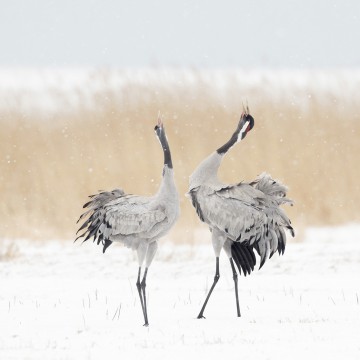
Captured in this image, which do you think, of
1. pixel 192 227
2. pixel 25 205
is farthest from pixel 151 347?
pixel 25 205

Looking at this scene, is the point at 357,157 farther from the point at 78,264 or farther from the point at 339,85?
the point at 78,264

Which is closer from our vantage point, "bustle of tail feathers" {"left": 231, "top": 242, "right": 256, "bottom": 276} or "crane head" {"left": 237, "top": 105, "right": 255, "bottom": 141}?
"bustle of tail feathers" {"left": 231, "top": 242, "right": 256, "bottom": 276}

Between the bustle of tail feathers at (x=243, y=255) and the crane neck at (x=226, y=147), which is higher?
the crane neck at (x=226, y=147)

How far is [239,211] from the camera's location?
6918 mm

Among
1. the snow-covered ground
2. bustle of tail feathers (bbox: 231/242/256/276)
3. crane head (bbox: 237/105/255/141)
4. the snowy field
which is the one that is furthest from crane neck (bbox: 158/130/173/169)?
the snow-covered ground

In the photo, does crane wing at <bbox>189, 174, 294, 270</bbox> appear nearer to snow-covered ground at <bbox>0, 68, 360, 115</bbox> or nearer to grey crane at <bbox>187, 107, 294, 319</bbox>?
grey crane at <bbox>187, 107, 294, 319</bbox>

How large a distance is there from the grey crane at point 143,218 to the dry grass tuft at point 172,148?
5508mm

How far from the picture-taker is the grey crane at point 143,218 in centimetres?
676

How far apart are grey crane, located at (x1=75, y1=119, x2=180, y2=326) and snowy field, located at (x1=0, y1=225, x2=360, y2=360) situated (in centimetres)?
62

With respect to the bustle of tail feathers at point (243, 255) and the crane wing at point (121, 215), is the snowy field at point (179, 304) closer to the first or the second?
the bustle of tail feathers at point (243, 255)

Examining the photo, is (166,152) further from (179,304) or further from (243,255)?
(179,304)

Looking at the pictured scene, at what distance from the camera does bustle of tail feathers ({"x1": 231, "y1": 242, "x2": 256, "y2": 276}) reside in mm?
7238

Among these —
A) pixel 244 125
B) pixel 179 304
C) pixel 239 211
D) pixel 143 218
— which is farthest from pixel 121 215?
pixel 179 304

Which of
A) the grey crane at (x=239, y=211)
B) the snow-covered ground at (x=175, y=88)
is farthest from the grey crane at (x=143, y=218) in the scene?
the snow-covered ground at (x=175, y=88)
